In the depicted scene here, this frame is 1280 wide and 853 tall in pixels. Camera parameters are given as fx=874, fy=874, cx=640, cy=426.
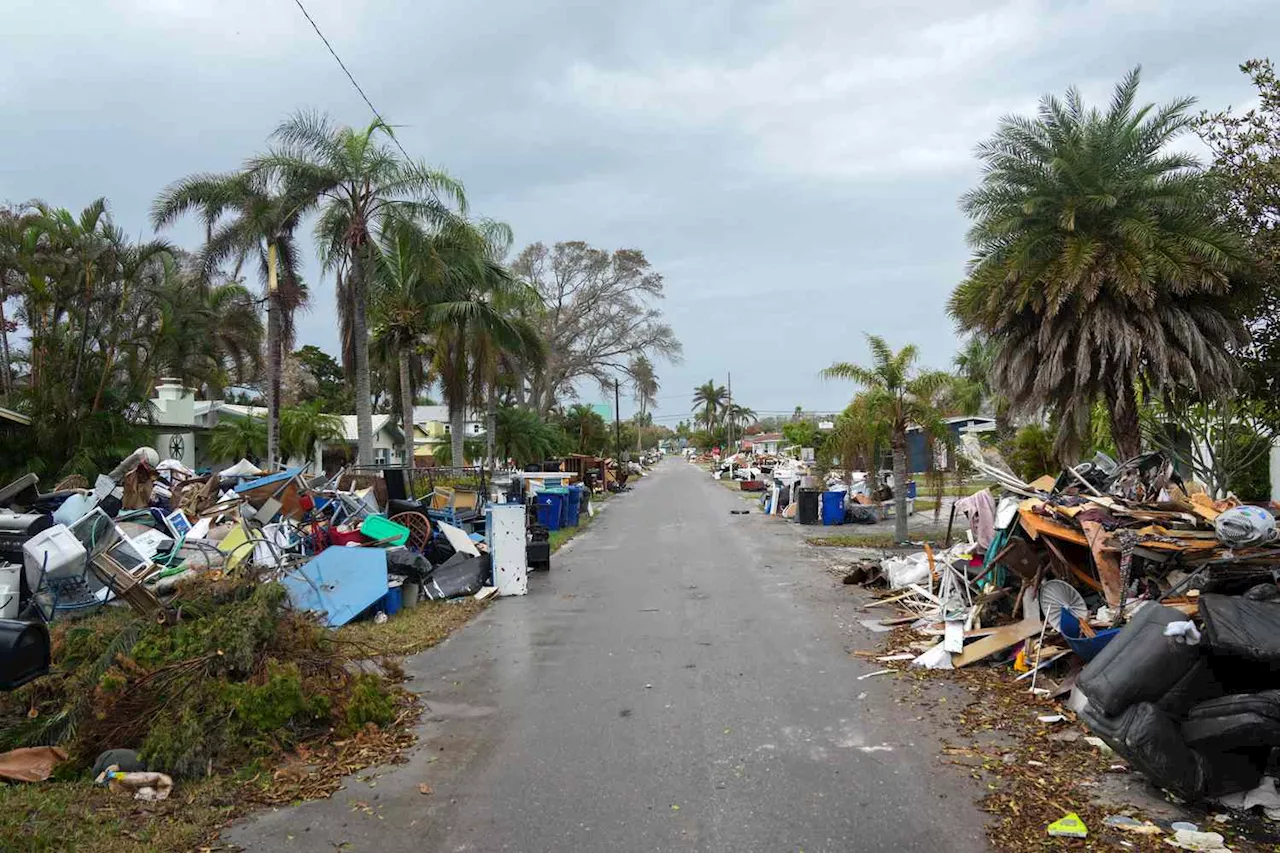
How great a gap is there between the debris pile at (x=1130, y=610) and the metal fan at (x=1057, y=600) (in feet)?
0.05

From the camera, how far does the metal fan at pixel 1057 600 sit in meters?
7.76

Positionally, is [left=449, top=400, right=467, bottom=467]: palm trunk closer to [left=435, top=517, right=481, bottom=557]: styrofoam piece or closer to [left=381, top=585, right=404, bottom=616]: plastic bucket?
[left=435, top=517, right=481, bottom=557]: styrofoam piece

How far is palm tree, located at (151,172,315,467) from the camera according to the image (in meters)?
21.6

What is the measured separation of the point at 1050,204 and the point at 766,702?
10706 millimetres

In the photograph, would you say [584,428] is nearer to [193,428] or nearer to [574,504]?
[193,428]

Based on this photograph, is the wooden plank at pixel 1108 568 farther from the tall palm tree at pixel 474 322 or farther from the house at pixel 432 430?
the house at pixel 432 430

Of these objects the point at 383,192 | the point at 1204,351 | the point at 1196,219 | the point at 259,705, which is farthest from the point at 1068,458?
the point at 383,192

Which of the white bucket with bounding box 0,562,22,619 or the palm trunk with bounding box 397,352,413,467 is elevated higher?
the palm trunk with bounding box 397,352,413,467

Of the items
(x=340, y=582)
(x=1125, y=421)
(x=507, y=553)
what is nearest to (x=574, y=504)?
(x=507, y=553)

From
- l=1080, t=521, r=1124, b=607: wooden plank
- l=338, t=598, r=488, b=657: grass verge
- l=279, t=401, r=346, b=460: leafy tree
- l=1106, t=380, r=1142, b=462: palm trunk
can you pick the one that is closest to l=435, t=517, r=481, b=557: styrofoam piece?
l=338, t=598, r=488, b=657: grass verge

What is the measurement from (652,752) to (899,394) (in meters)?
14.3

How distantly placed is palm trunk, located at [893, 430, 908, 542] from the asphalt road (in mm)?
8114

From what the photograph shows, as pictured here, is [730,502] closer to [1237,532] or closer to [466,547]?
[466,547]

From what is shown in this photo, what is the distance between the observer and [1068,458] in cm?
1584
